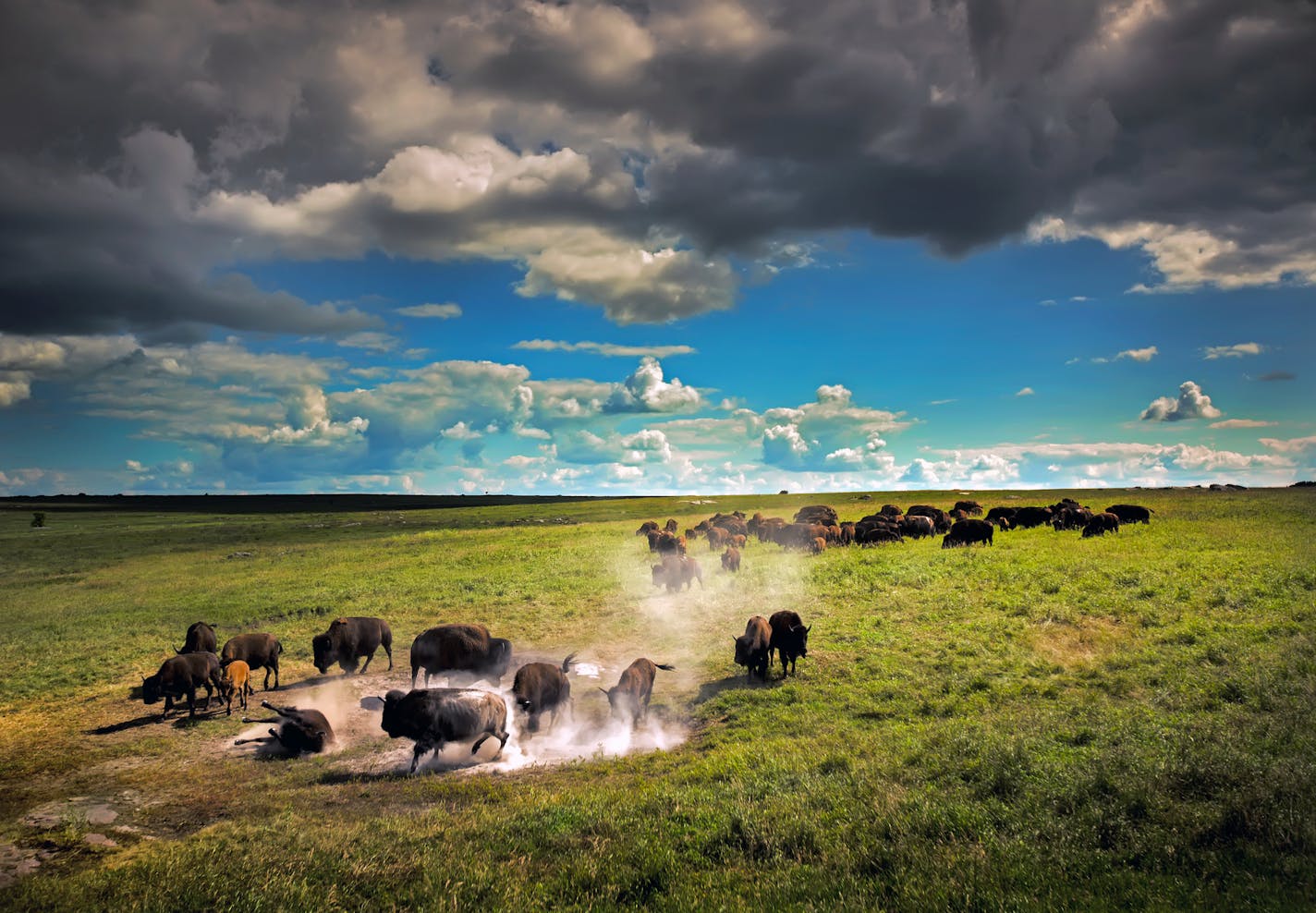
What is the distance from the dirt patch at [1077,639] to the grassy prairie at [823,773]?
0.11 m

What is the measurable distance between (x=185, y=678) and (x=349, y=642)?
14.4ft

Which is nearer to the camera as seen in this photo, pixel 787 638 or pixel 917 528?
pixel 787 638

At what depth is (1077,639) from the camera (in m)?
18.5

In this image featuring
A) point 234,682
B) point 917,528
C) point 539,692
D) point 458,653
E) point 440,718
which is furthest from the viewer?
point 917,528

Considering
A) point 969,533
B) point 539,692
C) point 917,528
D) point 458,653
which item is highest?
point 969,533

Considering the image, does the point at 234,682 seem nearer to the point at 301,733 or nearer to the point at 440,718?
the point at 301,733

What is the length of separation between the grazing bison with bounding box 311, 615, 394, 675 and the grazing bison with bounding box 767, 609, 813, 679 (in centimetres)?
1201

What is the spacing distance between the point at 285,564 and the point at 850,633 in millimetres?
46782

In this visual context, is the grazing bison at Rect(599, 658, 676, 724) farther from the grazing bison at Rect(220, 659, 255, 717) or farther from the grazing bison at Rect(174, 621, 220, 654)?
the grazing bison at Rect(174, 621, 220, 654)

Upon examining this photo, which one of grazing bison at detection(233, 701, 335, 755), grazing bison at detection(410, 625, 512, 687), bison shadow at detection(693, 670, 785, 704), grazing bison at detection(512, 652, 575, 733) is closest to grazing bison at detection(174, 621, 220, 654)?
grazing bison at detection(410, 625, 512, 687)

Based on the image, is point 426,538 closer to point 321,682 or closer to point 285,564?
point 285,564

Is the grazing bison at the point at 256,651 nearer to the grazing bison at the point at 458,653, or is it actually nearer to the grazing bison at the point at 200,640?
the grazing bison at the point at 200,640

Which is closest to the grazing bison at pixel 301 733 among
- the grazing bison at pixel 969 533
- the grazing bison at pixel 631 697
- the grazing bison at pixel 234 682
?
the grazing bison at pixel 234 682

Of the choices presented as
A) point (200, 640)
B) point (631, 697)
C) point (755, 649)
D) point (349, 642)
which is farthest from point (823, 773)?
point (200, 640)
